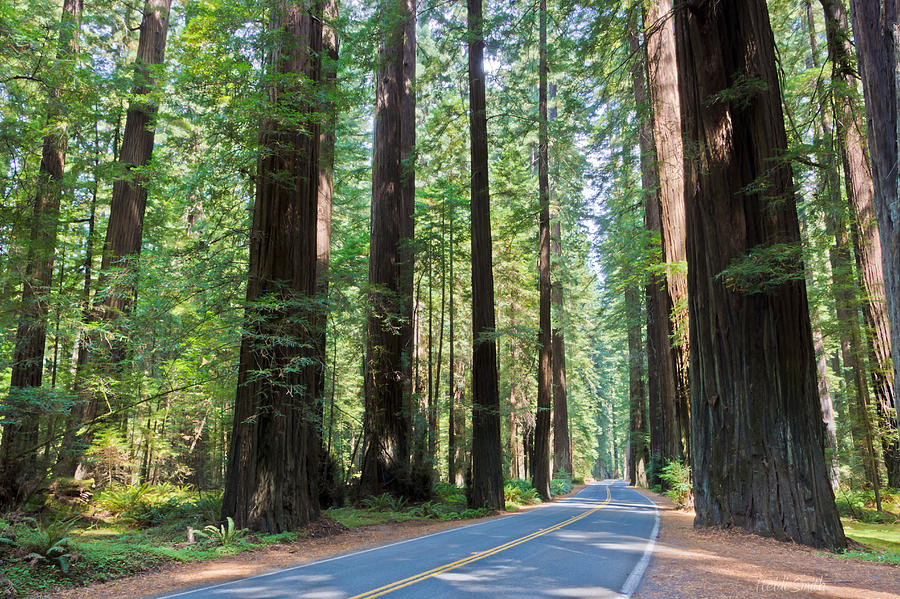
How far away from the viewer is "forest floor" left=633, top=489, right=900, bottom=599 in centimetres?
539

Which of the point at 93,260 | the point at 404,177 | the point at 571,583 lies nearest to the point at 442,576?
the point at 571,583

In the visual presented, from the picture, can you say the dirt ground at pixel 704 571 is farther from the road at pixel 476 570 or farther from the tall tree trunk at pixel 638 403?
the tall tree trunk at pixel 638 403

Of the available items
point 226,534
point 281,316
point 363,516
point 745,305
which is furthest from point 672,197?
point 226,534

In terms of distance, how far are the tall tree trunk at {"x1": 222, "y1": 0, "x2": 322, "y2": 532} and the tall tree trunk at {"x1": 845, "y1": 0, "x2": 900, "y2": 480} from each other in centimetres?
865

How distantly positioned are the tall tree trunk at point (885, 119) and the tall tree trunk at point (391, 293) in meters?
11.9

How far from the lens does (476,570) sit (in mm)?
6727

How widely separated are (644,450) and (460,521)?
2590 cm

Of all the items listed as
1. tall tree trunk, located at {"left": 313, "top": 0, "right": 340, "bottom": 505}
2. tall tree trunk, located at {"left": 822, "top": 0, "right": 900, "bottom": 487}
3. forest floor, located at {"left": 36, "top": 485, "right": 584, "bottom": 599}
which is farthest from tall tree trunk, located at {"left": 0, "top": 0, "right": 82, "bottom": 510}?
tall tree trunk, located at {"left": 822, "top": 0, "right": 900, "bottom": 487}

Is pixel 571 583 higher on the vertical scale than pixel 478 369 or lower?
lower

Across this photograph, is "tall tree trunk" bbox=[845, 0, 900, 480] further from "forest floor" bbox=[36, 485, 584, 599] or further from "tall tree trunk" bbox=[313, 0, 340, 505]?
"tall tree trunk" bbox=[313, 0, 340, 505]

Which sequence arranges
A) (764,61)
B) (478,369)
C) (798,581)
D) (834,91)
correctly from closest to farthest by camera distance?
(798,581) → (834,91) → (764,61) → (478,369)

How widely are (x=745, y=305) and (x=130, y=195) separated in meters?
15.7

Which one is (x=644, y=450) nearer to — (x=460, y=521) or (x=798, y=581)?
(x=460, y=521)

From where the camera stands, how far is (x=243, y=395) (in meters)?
10.5
